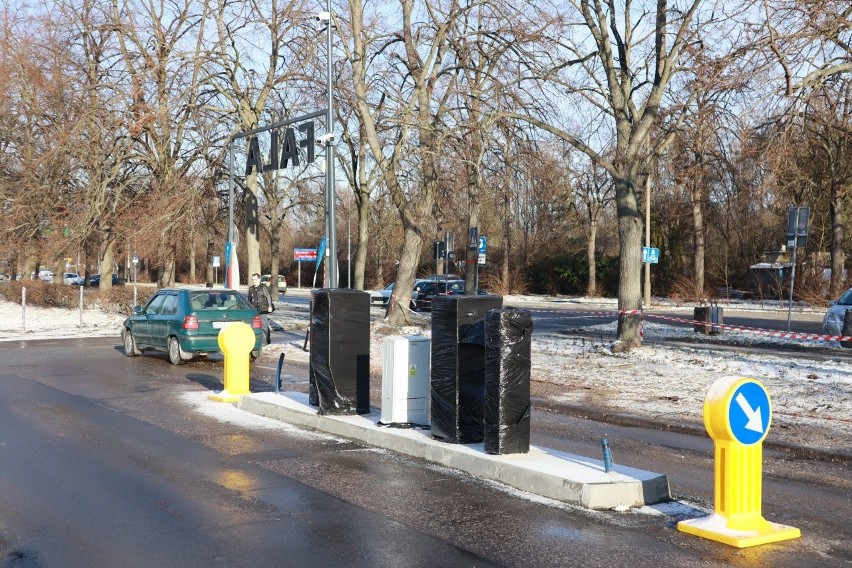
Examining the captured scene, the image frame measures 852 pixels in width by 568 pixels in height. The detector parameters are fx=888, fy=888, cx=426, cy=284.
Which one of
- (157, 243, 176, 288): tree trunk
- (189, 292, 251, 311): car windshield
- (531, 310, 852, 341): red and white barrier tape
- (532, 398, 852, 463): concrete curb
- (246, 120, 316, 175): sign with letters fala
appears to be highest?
(246, 120, 316, 175): sign with letters fala

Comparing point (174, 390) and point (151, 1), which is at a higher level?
point (151, 1)

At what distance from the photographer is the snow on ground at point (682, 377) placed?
11.7 metres

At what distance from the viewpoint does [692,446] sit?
1012 centimetres

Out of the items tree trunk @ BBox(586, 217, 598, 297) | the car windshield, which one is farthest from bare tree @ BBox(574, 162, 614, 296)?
the car windshield

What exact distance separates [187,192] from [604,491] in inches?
879

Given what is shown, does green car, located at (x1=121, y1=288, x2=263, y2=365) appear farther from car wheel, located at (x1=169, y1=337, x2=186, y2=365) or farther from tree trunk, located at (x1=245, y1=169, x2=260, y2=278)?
tree trunk, located at (x1=245, y1=169, x2=260, y2=278)

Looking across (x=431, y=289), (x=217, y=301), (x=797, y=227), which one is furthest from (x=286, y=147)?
(x=431, y=289)

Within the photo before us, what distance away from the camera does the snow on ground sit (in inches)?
461

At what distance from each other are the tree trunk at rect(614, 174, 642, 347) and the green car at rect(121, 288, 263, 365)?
7.73 m

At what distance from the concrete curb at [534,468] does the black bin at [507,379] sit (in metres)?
0.19

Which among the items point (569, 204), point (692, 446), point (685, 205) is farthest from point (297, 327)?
point (569, 204)

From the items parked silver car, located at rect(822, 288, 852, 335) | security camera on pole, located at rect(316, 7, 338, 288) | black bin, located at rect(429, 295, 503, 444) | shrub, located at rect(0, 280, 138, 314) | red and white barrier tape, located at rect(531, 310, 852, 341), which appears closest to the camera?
black bin, located at rect(429, 295, 503, 444)

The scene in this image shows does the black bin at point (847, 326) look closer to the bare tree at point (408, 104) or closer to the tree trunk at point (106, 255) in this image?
the bare tree at point (408, 104)

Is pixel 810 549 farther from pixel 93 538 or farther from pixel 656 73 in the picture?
pixel 656 73
